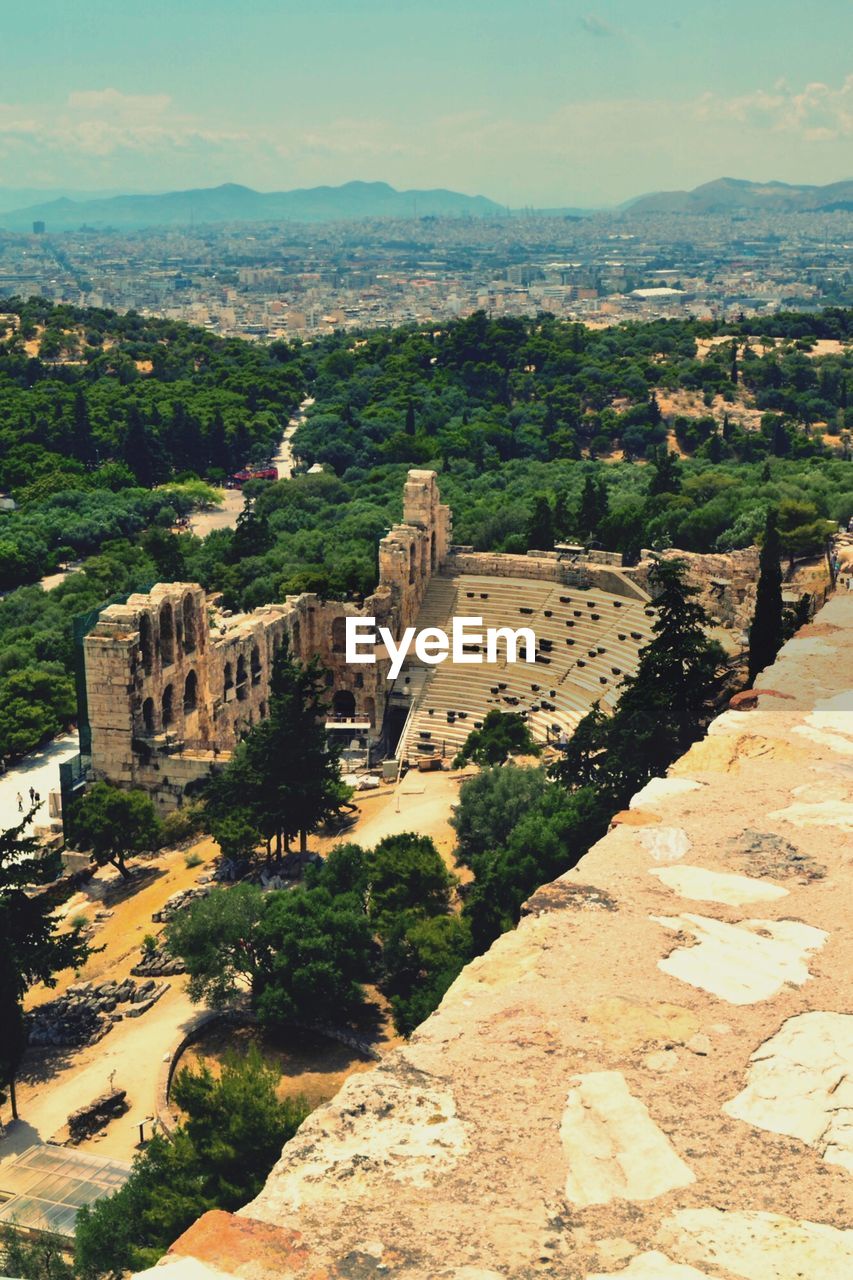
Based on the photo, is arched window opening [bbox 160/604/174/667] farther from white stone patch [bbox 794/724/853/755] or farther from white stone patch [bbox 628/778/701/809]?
white stone patch [bbox 628/778/701/809]

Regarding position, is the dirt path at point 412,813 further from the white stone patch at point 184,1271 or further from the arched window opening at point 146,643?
the white stone patch at point 184,1271

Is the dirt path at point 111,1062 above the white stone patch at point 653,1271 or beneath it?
beneath

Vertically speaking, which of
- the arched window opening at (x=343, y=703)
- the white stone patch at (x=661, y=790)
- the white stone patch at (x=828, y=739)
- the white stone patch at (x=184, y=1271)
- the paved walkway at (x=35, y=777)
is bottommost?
the paved walkway at (x=35, y=777)

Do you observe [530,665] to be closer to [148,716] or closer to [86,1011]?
[148,716]

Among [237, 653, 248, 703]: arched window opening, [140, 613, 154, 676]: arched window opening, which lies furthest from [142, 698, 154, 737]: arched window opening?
[237, 653, 248, 703]: arched window opening

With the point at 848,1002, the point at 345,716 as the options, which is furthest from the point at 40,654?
the point at 848,1002

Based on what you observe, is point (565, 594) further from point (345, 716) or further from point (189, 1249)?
point (189, 1249)

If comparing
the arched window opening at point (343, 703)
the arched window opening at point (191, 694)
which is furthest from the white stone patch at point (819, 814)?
the arched window opening at point (343, 703)
